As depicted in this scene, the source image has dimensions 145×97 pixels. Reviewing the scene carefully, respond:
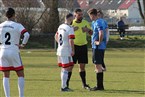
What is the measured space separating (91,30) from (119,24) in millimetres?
30509

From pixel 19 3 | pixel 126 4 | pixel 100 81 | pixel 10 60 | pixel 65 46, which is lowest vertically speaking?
pixel 100 81

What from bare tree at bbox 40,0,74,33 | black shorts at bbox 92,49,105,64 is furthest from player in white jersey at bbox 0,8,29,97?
bare tree at bbox 40,0,74,33

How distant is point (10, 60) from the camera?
11.4m

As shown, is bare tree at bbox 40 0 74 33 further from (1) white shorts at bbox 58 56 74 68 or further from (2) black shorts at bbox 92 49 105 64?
(1) white shorts at bbox 58 56 74 68

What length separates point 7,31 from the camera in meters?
11.4

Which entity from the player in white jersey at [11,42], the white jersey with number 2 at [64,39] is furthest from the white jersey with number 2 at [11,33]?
the white jersey with number 2 at [64,39]

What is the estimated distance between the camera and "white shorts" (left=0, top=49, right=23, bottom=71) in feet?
37.2

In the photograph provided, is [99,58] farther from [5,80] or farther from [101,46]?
[5,80]

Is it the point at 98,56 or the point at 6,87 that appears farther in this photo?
the point at 98,56

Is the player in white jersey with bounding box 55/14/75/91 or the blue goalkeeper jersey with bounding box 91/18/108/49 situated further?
the blue goalkeeper jersey with bounding box 91/18/108/49

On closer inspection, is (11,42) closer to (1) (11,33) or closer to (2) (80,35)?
(1) (11,33)

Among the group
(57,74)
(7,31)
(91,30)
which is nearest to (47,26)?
(57,74)

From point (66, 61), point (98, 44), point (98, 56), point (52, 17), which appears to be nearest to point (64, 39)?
point (66, 61)

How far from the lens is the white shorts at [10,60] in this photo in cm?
1134
